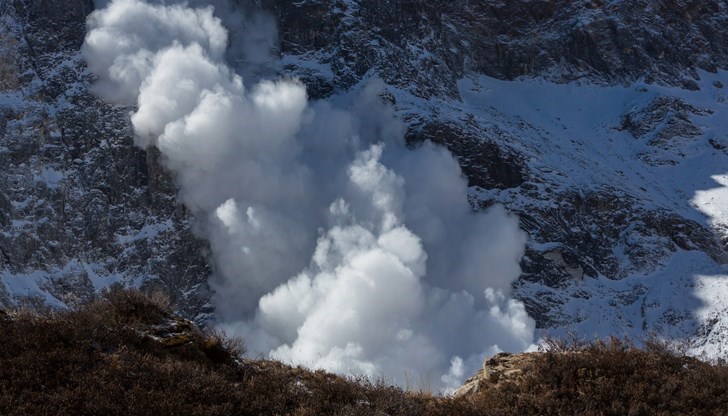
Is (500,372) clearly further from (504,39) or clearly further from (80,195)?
(504,39)

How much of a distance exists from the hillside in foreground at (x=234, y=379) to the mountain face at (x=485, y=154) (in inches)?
3654

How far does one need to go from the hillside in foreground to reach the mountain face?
92.8 metres

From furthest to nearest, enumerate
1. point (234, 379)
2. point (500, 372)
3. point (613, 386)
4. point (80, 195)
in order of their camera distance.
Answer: point (80, 195) → point (500, 372) → point (234, 379) → point (613, 386)

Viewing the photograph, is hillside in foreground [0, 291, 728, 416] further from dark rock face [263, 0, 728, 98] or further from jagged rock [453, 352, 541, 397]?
dark rock face [263, 0, 728, 98]

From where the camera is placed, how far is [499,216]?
140 metres

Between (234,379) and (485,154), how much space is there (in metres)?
134

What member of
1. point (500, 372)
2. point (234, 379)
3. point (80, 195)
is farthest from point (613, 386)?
point (80, 195)

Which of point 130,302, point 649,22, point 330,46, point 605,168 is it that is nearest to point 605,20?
point 649,22

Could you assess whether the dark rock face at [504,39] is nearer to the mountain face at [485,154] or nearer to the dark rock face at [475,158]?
the mountain face at [485,154]

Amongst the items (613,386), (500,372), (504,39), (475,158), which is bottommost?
(613,386)

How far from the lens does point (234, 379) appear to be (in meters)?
12.0

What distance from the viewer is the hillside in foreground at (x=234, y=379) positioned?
398 inches

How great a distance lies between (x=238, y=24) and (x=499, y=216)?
213 feet

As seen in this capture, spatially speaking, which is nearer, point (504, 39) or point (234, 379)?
point (234, 379)
